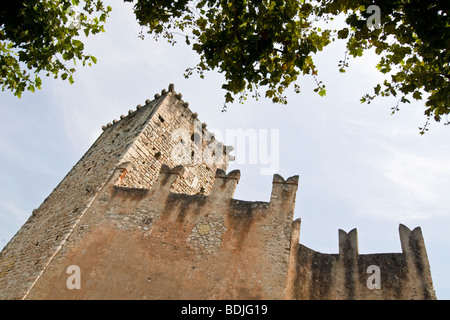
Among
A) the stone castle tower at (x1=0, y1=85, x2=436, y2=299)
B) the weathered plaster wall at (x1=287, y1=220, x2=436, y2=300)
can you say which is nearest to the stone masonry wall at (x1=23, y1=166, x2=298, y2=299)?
the stone castle tower at (x1=0, y1=85, x2=436, y2=299)

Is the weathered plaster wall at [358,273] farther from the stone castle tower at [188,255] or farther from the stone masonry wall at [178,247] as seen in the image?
the stone masonry wall at [178,247]

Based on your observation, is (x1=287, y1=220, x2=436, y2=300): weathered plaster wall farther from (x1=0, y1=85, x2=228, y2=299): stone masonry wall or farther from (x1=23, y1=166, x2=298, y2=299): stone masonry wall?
(x1=0, y1=85, x2=228, y2=299): stone masonry wall

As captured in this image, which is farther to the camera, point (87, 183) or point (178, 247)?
point (87, 183)

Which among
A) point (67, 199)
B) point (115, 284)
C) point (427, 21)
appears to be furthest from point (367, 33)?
point (67, 199)

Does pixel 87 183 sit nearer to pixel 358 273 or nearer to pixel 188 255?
pixel 188 255

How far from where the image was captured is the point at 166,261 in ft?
23.5

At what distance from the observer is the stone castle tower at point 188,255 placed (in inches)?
263

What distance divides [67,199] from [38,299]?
13.0 ft

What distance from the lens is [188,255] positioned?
719cm

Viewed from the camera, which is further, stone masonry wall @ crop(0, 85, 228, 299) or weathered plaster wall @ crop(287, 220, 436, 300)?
stone masonry wall @ crop(0, 85, 228, 299)

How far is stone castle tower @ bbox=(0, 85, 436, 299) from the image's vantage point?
668 centimetres

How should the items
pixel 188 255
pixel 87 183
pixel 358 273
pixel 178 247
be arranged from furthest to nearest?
pixel 87 183
pixel 178 247
pixel 188 255
pixel 358 273

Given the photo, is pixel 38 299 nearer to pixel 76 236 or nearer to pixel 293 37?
pixel 76 236

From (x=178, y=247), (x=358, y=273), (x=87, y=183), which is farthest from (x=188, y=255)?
(x=87, y=183)
